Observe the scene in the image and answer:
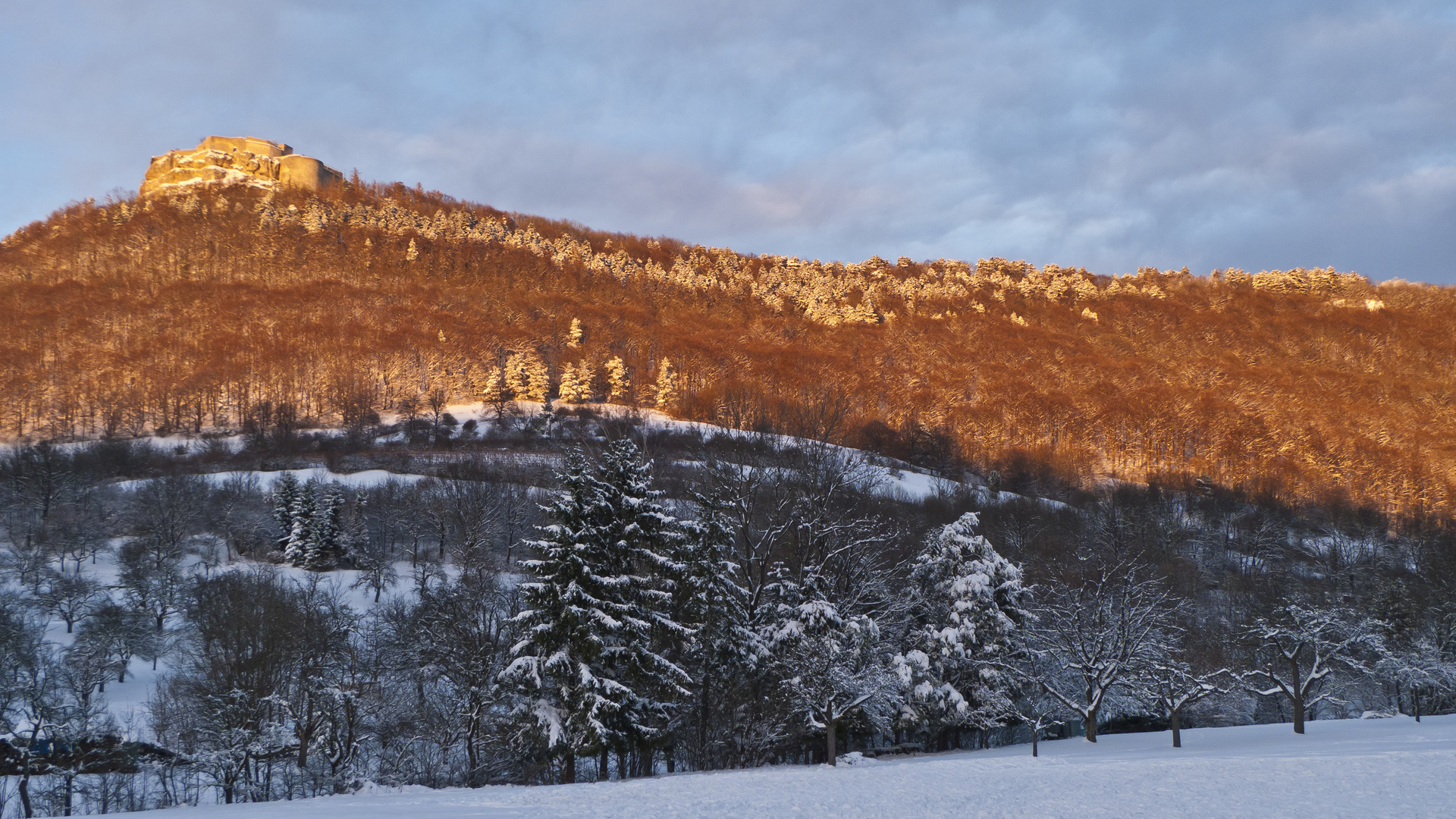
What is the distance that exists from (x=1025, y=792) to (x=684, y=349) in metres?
126

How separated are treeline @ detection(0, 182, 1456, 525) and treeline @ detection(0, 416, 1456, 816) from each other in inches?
1938

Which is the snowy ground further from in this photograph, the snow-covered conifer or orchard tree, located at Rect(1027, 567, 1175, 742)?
the snow-covered conifer

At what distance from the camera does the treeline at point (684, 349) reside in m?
110

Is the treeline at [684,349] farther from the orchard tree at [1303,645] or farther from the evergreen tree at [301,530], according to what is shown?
the orchard tree at [1303,645]

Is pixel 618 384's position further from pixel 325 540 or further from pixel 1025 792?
pixel 1025 792

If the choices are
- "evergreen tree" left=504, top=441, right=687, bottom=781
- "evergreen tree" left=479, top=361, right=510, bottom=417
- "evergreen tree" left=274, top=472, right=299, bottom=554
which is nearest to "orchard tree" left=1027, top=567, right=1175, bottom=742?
"evergreen tree" left=504, top=441, right=687, bottom=781

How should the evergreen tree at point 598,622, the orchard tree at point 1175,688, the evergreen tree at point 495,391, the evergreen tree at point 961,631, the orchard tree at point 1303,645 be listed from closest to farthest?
the evergreen tree at point 598,622, the orchard tree at point 1175,688, the orchard tree at point 1303,645, the evergreen tree at point 961,631, the evergreen tree at point 495,391

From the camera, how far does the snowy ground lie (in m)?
13.0

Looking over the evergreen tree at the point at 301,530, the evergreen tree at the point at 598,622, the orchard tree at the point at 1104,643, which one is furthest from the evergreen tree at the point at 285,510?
the orchard tree at the point at 1104,643

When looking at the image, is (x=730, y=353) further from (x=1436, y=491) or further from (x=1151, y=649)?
(x=1151, y=649)

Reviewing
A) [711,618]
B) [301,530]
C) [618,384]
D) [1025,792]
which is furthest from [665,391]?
[1025,792]

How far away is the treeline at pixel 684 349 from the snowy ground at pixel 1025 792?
6231cm

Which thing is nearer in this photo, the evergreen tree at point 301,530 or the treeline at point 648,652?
the treeline at point 648,652

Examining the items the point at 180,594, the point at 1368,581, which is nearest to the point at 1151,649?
the point at 1368,581
